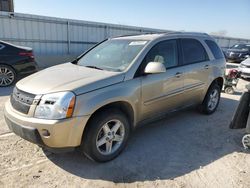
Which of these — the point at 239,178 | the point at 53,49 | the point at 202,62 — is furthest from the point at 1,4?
the point at 239,178

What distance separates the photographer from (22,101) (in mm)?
3037

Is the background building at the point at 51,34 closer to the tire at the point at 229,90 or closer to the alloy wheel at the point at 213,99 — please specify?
the tire at the point at 229,90

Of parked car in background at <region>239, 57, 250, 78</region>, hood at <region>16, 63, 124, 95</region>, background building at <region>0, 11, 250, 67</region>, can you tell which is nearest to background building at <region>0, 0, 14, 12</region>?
background building at <region>0, 11, 250, 67</region>

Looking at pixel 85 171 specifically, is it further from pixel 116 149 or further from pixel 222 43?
pixel 222 43

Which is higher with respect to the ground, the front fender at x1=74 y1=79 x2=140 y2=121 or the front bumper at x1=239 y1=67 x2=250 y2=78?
the front fender at x1=74 y1=79 x2=140 y2=121

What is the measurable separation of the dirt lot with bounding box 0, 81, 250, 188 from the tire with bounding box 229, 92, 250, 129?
15.1 inches

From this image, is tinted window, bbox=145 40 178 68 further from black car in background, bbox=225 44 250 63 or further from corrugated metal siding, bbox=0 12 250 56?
black car in background, bbox=225 44 250 63

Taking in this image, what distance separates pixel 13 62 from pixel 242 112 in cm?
677

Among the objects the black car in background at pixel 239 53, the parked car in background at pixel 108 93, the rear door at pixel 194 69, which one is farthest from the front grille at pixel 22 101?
the black car in background at pixel 239 53

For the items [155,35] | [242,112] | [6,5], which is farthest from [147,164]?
[6,5]

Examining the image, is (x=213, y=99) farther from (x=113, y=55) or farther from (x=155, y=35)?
(x=113, y=55)

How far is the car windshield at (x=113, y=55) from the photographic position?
12.0 ft

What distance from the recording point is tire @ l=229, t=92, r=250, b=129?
3801mm

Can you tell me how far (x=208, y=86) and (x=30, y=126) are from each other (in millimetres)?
3769
